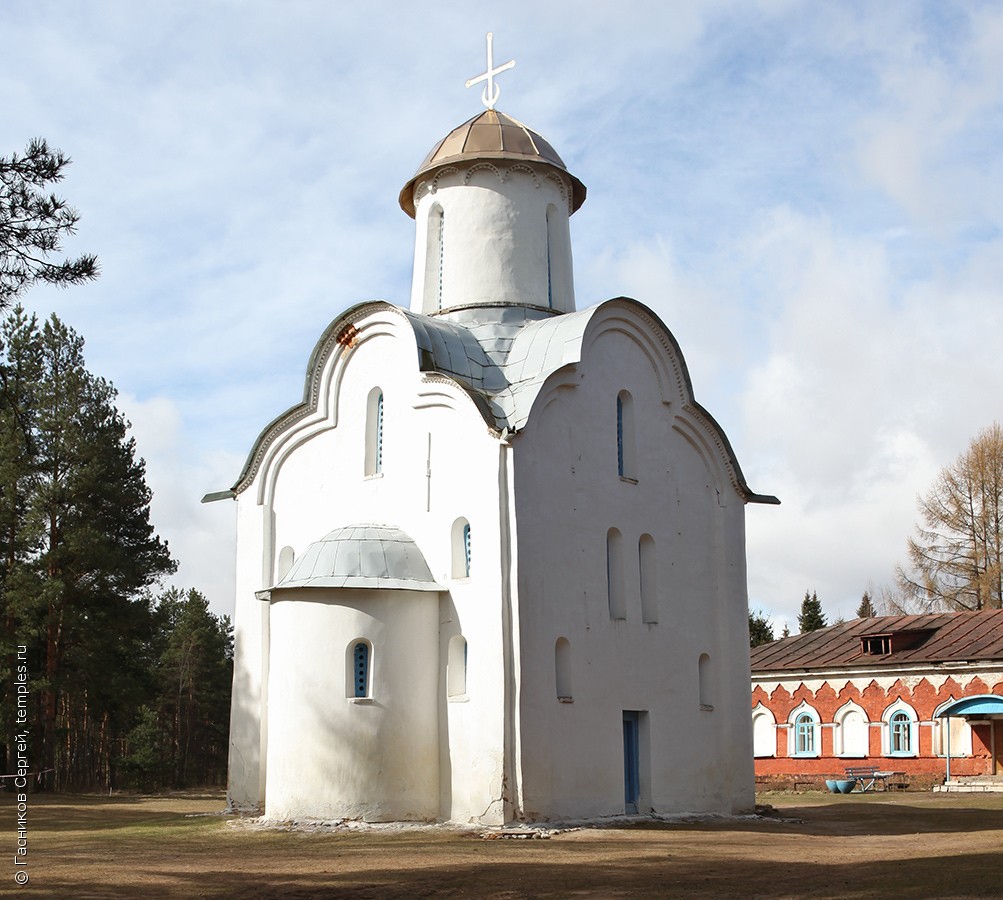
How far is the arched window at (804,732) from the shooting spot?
1308 inches

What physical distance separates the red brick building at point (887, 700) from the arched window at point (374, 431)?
17.0 meters

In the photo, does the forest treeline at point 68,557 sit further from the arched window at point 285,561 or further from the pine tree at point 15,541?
the arched window at point 285,561

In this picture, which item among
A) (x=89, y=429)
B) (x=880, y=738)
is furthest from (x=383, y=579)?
(x=880, y=738)

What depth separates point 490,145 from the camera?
22844 millimetres

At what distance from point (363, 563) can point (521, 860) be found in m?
6.32

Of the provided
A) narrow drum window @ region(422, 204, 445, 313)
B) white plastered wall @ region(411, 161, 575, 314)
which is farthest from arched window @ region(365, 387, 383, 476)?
narrow drum window @ region(422, 204, 445, 313)

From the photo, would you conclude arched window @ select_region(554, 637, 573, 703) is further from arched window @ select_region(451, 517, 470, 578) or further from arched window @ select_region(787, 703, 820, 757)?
arched window @ select_region(787, 703, 820, 757)

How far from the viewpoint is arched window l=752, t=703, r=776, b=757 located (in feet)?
112

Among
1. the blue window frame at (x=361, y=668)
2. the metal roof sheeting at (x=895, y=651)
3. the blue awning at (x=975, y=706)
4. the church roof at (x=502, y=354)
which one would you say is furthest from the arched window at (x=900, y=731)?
the blue window frame at (x=361, y=668)

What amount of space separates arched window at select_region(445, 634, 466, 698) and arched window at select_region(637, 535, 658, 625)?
3.44 metres

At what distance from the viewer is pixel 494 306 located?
72.3ft

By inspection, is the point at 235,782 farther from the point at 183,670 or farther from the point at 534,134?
the point at 183,670

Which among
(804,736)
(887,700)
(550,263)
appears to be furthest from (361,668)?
(804,736)

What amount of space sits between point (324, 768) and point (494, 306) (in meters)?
8.78
